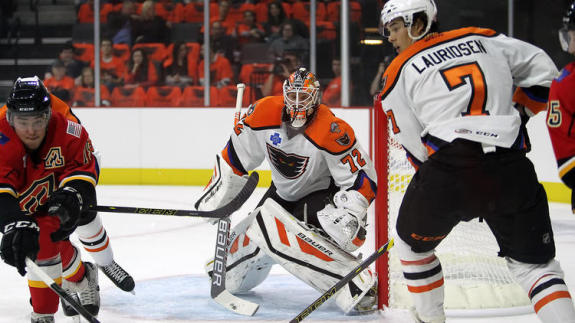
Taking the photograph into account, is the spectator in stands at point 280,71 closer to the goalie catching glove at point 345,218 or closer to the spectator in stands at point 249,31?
the spectator in stands at point 249,31

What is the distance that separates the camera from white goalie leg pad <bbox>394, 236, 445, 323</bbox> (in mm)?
2209

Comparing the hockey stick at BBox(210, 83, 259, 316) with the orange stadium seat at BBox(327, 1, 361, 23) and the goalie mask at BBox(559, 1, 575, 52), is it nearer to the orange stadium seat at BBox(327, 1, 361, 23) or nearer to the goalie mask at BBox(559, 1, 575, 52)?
the goalie mask at BBox(559, 1, 575, 52)

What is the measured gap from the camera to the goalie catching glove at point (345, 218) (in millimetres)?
2865

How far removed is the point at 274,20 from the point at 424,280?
559cm

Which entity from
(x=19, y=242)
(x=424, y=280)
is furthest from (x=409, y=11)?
(x=19, y=242)

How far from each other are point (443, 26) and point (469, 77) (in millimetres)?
4732

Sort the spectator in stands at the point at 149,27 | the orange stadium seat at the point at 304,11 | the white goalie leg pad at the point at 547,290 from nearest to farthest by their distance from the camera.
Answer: the white goalie leg pad at the point at 547,290, the orange stadium seat at the point at 304,11, the spectator in stands at the point at 149,27

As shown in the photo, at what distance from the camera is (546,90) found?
85.7 inches

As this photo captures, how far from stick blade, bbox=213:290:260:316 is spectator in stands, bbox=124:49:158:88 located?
4.74 metres

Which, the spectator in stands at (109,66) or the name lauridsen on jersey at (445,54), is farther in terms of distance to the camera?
the spectator in stands at (109,66)

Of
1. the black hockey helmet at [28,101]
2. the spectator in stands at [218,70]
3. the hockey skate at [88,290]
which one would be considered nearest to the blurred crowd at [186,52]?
the spectator in stands at [218,70]

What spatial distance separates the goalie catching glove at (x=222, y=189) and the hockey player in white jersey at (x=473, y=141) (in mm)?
1131

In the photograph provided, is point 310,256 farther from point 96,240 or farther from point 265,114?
point 96,240

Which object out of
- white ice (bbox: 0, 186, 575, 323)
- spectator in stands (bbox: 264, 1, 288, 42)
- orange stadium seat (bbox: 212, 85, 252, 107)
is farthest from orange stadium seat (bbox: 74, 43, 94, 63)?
white ice (bbox: 0, 186, 575, 323)
